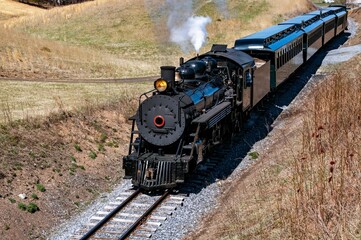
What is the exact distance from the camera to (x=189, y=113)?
1463cm

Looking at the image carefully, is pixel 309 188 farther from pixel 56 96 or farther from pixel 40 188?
pixel 56 96

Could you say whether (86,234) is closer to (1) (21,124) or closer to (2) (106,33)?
(1) (21,124)

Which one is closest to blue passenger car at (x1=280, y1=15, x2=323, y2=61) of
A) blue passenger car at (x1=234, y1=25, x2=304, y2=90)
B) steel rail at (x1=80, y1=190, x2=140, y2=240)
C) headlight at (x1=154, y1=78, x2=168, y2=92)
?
blue passenger car at (x1=234, y1=25, x2=304, y2=90)

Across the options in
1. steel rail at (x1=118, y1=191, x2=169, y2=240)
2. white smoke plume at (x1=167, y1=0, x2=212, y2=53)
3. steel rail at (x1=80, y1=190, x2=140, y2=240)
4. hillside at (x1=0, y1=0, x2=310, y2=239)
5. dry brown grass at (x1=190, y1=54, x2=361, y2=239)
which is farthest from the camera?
white smoke plume at (x1=167, y1=0, x2=212, y2=53)

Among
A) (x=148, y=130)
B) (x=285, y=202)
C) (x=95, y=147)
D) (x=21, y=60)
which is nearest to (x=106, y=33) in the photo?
(x=21, y=60)

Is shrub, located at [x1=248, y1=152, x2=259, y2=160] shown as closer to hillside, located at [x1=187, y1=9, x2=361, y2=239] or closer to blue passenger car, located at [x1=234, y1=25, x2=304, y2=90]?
hillside, located at [x1=187, y1=9, x2=361, y2=239]

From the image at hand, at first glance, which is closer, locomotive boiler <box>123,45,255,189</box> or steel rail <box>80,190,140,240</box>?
steel rail <box>80,190,140,240</box>

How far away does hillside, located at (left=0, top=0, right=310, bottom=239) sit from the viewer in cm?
1454

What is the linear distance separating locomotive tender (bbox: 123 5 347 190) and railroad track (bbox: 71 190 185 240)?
0.43 metres

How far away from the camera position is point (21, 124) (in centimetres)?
1772

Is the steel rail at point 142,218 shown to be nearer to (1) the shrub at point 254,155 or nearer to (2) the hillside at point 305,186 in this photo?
(2) the hillside at point 305,186

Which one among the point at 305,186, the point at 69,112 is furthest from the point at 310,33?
the point at 305,186

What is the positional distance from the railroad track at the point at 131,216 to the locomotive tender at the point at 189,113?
0.43 metres

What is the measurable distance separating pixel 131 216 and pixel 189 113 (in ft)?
11.6
